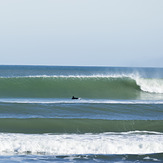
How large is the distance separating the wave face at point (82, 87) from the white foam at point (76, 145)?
45.3 ft

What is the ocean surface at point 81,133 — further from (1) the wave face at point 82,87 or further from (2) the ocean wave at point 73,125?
(1) the wave face at point 82,87

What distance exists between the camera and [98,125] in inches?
499

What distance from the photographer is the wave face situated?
25042mm

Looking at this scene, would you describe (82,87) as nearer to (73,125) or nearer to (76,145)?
(73,125)

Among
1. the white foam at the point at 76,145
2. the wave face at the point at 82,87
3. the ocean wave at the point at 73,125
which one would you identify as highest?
the wave face at the point at 82,87

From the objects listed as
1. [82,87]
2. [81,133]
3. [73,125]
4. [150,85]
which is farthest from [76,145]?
[150,85]

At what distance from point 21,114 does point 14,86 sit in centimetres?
1278

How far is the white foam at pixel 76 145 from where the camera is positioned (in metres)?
9.43

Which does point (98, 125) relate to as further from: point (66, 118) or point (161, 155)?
point (161, 155)

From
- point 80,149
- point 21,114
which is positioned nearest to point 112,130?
point 80,149

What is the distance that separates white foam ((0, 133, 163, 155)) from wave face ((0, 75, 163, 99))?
13.8m

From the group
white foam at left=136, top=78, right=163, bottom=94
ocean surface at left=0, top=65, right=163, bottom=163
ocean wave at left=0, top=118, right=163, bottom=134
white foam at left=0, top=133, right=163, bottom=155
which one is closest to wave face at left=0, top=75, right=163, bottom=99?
white foam at left=136, top=78, right=163, bottom=94

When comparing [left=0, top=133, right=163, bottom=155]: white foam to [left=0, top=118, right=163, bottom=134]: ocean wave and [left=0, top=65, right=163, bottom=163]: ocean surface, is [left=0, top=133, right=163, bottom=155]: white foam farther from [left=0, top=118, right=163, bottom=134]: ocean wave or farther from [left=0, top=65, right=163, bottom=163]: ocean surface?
[left=0, top=118, right=163, bottom=134]: ocean wave

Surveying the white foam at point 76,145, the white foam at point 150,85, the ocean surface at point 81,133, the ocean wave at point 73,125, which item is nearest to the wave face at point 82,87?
the white foam at point 150,85
